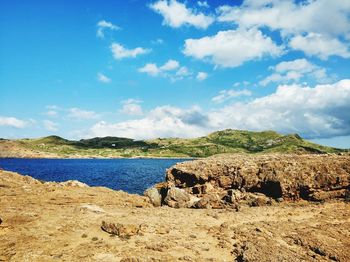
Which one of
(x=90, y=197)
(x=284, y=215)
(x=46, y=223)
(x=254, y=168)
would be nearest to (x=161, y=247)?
(x=46, y=223)

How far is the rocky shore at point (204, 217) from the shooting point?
23219 mm

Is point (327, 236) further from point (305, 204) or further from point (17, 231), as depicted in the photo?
point (17, 231)

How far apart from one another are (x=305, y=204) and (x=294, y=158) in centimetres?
802

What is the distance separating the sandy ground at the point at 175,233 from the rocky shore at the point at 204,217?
8 centimetres

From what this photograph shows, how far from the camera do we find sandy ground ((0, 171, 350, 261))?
22.6 metres

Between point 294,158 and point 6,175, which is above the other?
point 294,158

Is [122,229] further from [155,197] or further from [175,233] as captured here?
[155,197]

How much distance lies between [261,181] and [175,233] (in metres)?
18.8

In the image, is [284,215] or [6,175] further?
[6,175]

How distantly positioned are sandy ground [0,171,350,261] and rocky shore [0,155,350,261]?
8 centimetres

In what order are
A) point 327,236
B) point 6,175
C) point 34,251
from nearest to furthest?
point 34,251 < point 327,236 < point 6,175

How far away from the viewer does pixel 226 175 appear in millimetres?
45438

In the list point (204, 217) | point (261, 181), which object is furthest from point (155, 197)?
point (261, 181)

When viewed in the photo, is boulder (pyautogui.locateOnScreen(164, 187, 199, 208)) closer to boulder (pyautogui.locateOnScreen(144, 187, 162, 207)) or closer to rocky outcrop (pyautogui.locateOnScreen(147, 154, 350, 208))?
rocky outcrop (pyautogui.locateOnScreen(147, 154, 350, 208))
